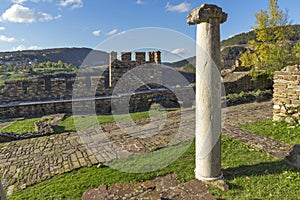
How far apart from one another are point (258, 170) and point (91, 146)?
12.3 feet

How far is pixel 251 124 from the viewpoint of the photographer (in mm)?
6160

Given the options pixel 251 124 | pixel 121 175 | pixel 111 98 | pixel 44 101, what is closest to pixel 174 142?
pixel 121 175

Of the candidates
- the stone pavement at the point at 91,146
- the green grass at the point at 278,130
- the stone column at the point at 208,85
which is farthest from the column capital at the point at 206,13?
the green grass at the point at 278,130

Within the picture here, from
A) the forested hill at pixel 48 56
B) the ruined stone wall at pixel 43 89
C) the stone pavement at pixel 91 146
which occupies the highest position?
the forested hill at pixel 48 56

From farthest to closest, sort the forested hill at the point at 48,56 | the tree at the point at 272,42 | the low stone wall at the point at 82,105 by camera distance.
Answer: the forested hill at the point at 48,56 → the tree at the point at 272,42 → the low stone wall at the point at 82,105

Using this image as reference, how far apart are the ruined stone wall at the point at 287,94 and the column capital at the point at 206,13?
173 inches

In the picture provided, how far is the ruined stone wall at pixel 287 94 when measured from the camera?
5945 mm

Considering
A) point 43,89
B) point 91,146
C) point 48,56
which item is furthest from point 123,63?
point 48,56

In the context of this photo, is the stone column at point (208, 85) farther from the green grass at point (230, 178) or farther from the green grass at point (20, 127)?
the green grass at point (20, 127)

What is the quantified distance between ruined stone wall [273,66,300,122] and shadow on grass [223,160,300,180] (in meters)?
3.10

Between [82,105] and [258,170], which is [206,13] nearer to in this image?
[258,170]

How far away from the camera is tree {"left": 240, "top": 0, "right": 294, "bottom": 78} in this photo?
1283 centimetres

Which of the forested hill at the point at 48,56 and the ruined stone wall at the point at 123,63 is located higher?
the forested hill at the point at 48,56

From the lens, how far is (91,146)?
521 cm
